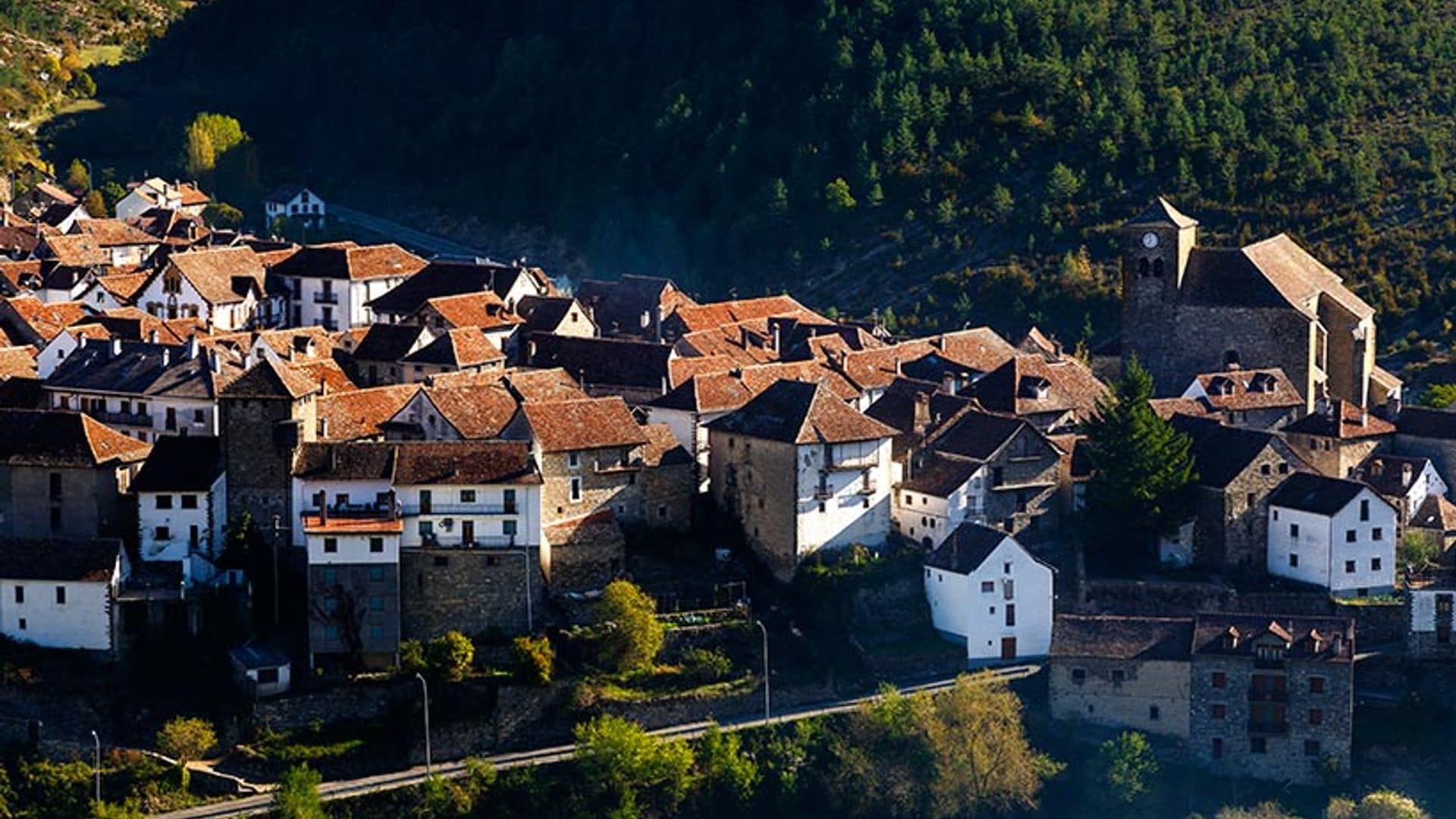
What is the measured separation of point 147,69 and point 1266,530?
8441cm

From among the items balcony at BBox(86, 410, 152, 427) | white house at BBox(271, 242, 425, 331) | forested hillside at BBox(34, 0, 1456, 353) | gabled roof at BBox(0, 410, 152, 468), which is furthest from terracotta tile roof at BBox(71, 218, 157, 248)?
gabled roof at BBox(0, 410, 152, 468)

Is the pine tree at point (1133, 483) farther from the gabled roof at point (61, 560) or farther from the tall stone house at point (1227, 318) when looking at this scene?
the gabled roof at point (61, 560)

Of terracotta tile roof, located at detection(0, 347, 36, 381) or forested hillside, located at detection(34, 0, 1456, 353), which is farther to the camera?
forested hillside, located at detection(34, 0, 1456, 353)

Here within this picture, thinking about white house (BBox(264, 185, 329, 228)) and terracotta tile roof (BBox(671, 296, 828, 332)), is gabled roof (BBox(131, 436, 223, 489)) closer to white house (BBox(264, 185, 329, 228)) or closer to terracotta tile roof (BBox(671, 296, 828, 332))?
terracotta tile roof (BBox(671, 296, 828, 332))

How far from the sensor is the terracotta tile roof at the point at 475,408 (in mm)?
69438

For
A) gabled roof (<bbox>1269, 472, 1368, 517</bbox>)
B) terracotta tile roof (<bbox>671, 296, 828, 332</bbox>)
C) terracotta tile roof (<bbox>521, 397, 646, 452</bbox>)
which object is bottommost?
gabled roof (<bbox>1269, 472, 1368, 517</bbox>)

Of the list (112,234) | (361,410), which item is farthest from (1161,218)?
(112,234)

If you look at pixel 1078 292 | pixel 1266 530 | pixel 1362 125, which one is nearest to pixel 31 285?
pixel 1078 292

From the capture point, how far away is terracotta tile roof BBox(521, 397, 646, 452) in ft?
222

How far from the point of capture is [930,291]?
10206 cm

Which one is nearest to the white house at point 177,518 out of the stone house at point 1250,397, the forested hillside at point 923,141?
the stone house at point 1250,397

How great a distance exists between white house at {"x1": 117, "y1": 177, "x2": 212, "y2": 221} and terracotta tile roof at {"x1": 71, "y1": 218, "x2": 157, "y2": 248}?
22.3 feet

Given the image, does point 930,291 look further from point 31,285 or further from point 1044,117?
point 31,285

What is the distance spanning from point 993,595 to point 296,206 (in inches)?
2276
